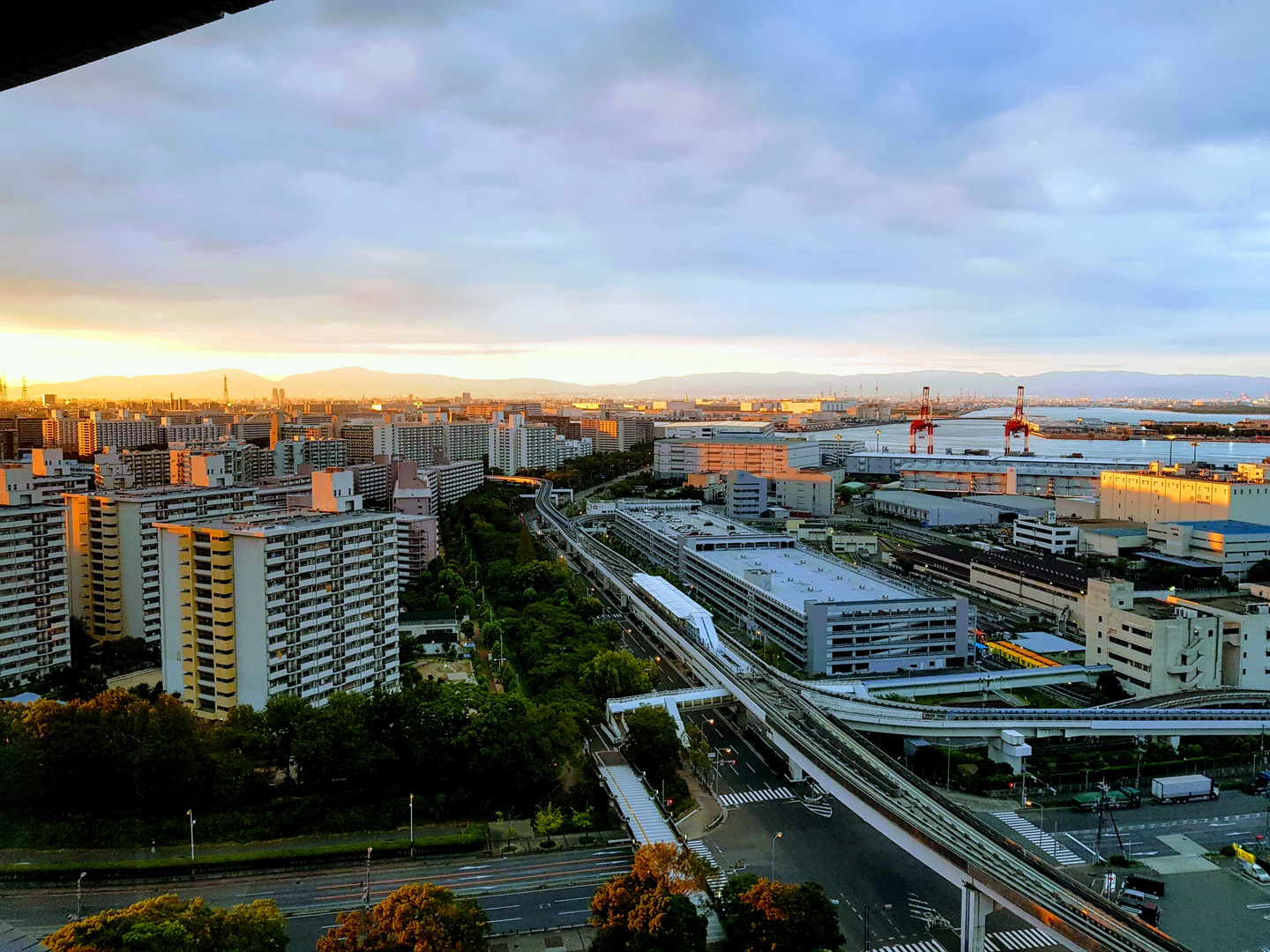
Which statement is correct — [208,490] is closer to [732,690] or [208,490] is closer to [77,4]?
[732,690]

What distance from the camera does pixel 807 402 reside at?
74.6m

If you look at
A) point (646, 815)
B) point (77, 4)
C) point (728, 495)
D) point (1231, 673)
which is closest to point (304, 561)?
point (646, 815)

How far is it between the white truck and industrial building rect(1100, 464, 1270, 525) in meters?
10.6

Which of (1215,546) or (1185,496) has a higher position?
(1185,496)

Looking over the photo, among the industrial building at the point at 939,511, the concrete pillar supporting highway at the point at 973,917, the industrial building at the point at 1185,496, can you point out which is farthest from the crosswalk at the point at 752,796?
the industrial building at the point at 939,511

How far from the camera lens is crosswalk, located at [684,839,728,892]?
15.7ft

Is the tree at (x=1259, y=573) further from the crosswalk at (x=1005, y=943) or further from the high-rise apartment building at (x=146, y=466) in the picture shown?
the high-rise apartment building at (x=146, y=466)

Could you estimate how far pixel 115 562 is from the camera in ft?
31.1

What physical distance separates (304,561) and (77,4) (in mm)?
6393

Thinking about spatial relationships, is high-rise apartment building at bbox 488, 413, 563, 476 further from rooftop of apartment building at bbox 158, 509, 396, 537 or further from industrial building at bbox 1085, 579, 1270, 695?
industrial building at bbox 1085, 579, 1270, 695

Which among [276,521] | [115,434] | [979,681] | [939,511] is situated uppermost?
[115,434]

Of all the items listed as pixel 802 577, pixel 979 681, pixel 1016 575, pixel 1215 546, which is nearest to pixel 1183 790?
pixel 979 681

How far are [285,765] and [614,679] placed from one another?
266cm

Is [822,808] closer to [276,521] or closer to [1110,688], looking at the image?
[1110,688]
